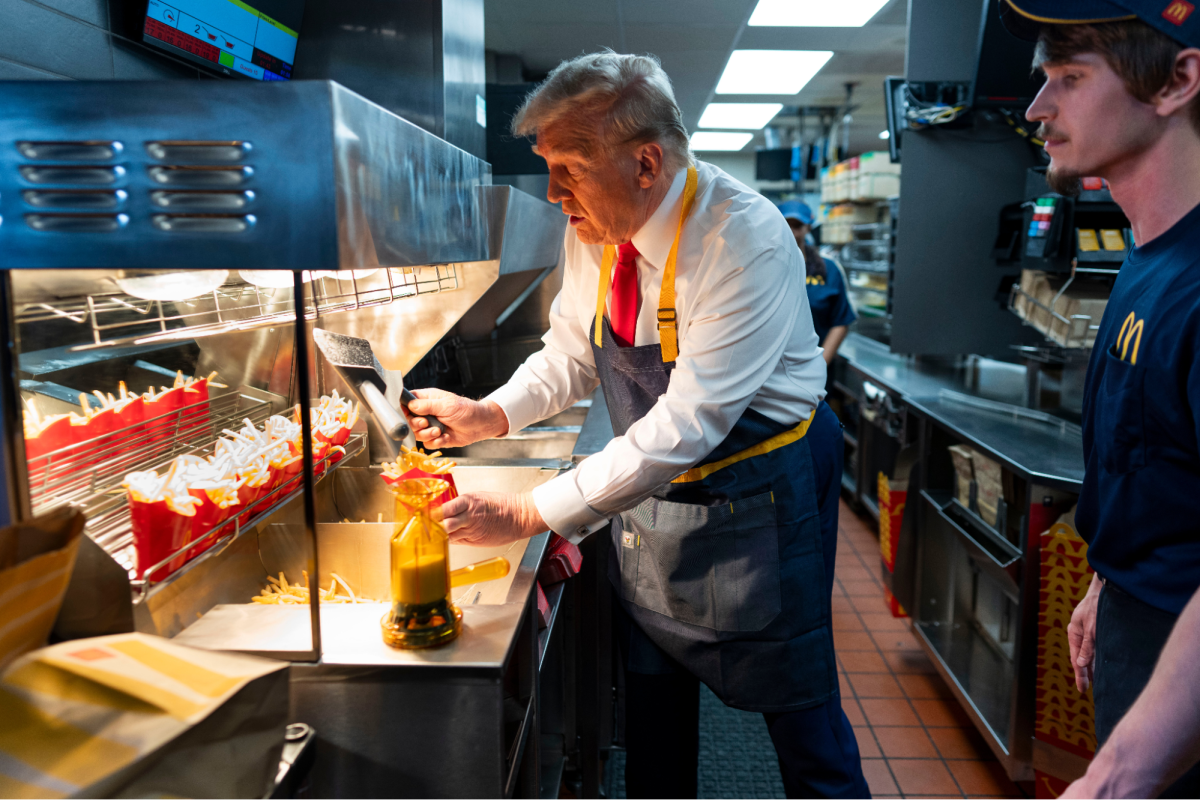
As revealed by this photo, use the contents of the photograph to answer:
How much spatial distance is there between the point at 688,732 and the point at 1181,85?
1.49 metres

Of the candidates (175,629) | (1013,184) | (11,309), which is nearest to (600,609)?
(175,629)

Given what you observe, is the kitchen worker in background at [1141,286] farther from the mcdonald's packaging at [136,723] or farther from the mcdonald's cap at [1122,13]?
the mcdonald's packaging at [136,723]

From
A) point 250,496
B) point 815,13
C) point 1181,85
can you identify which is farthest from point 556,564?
point 815,13

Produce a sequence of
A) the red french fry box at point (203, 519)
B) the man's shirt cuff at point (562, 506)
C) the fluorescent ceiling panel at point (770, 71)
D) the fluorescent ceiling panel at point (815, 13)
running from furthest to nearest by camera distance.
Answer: the fluorescent ceiling panel at point (770, 71) < the fluorescent ceiling panel at point (815, 13) < the man's shirt cuff at point (562, 506) < the red french fry box at point (203, 519)

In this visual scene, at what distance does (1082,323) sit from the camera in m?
2.64

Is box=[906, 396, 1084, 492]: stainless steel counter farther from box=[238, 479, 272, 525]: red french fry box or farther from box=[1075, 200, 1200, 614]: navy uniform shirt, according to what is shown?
box=[238, 479, 272, 525]: red french fry box

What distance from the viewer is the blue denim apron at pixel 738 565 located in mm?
1564

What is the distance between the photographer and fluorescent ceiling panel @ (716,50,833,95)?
18.6 feet

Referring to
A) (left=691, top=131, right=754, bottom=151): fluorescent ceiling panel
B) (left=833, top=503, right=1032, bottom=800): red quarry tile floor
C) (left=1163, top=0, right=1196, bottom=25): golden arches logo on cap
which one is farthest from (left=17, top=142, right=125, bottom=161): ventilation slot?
(left=691, top=131, right=754, bottom=151): fluorescent ceiling panel

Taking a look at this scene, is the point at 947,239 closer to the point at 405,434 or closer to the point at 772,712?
the point at 772,712

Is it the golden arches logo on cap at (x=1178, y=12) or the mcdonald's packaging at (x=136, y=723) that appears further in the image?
the golden arches logo on cap at (x=1178, y=12)

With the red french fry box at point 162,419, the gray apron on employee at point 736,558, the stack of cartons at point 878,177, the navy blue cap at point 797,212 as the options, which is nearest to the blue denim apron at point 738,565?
the gray apron on employee at point 736,558

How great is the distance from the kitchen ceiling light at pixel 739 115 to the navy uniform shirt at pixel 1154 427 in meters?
7.04

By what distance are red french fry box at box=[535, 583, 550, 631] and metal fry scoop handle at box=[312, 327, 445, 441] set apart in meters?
0.42
